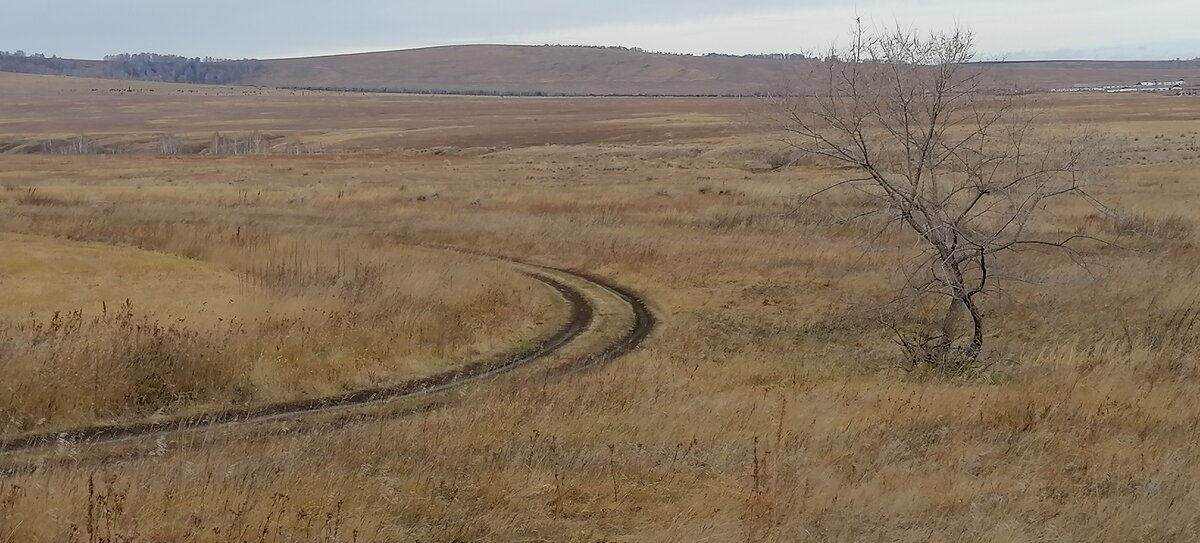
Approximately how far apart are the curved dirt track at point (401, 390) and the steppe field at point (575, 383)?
3.7 inches

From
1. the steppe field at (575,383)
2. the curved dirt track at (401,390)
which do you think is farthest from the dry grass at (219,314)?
the curved dirt track at (401,390)

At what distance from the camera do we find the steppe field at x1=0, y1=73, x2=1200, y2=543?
7.32 m

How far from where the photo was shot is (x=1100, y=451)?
31.1 ft

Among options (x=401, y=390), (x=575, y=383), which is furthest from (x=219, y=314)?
(x=575, y=383)

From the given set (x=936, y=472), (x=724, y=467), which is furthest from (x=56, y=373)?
(x=936, y=472)

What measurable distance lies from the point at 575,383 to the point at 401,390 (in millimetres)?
2453

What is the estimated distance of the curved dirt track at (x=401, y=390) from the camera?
10.6 metres

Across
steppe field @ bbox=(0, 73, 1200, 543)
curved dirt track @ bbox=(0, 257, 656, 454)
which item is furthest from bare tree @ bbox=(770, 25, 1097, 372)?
curved dirt track @ bbox=(0, 257, 656, 454)

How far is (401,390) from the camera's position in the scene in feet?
44.0

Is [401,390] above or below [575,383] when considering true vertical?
below

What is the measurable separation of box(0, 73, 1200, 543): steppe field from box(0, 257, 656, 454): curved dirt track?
0.31 feet

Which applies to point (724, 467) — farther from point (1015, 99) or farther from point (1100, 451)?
point (1015, 99)

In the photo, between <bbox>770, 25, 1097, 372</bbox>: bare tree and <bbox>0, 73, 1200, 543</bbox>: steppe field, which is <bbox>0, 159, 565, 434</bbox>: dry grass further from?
<bbox>770, 25, 1097, 372</bbox>: bare tree

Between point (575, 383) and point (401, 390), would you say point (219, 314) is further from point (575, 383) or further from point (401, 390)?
point (575, 383)
